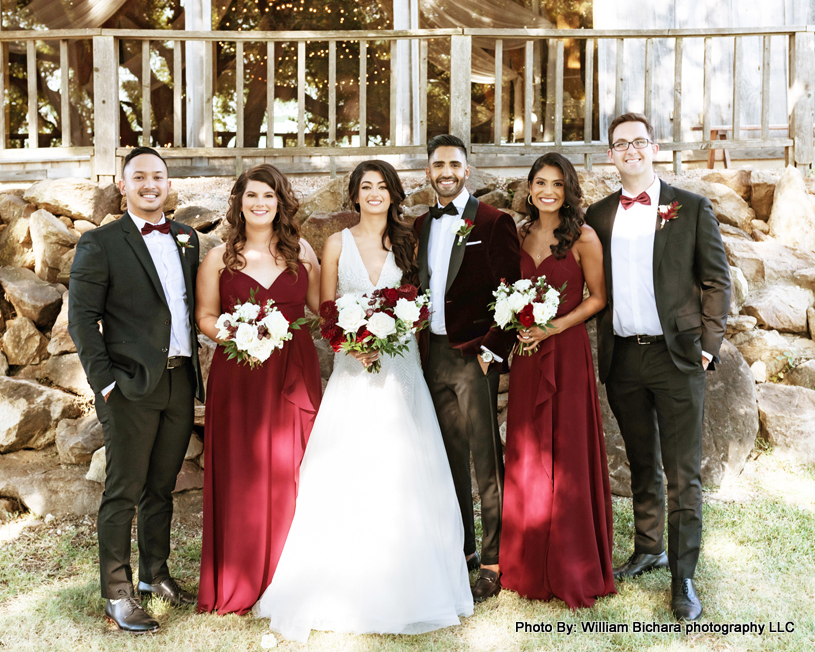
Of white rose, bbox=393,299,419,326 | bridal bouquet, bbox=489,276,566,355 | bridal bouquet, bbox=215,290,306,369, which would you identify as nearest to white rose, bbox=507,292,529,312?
bridal bouquet, bbox=489,276,566,355

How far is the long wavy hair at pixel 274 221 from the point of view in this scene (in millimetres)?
4027

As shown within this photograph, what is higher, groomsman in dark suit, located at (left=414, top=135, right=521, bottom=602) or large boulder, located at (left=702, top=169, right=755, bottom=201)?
large boulder, located at (left=702, top=169, right=755, bottom=201)

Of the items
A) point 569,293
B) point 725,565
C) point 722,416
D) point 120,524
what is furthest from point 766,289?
point 120,524

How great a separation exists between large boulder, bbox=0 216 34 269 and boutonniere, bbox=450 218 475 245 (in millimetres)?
4688

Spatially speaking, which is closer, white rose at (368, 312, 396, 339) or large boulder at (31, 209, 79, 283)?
white rose at (368, 312, 396, 339)

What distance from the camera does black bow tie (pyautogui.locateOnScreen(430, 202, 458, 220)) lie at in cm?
417

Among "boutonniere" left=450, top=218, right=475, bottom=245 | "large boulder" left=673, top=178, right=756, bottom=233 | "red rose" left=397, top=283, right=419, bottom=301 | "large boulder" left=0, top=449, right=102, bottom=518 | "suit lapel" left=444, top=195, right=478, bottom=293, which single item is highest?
"large boulder" left=673, top=178, right=756, bottom=233

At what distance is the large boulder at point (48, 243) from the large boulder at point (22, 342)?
0.61 meters

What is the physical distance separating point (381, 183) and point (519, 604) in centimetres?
246

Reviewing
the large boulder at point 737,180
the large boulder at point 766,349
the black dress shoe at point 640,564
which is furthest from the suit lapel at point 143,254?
the large boulder at point 737,180

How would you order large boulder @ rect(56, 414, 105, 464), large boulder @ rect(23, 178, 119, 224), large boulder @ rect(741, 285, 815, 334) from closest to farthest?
large boulder @ rect(56, 414, 105, 464) < large boulder @ rect(741, 285, 815, 334) < large boulder @ rect(23, 178, 119, 224)

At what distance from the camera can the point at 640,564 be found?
4348 millimetres

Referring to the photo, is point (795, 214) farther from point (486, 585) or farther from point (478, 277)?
point (486, 585)

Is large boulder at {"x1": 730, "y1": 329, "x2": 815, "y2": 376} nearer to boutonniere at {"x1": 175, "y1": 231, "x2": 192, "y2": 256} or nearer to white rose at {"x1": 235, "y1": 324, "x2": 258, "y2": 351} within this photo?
white rose at {"x1": 235, "y1": 324, "x2": 258, "y2": 351}
